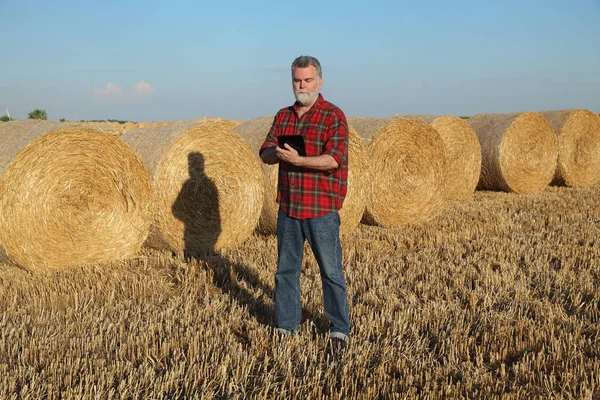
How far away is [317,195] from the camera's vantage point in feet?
13.6

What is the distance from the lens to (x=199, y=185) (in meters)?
7.32

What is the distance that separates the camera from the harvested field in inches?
142

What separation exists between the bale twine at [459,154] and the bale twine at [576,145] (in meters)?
2.94

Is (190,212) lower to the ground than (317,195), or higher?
lower

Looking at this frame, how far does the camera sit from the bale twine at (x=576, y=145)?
13870 millimetres

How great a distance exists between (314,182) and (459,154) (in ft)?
27.7

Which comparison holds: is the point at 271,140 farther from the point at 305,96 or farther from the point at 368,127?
the point at 368,127

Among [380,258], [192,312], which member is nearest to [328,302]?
[192,312]

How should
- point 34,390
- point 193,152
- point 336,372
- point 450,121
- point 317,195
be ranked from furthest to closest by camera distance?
1. point 450,121
2. point 193,152
3. point 317,195
4. point 336,372
5. point 34,390

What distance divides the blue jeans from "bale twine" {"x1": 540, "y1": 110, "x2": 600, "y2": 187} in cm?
1121

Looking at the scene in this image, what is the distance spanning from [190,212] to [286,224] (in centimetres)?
320

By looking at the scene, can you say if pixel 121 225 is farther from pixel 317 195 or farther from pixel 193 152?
pixel 317 195

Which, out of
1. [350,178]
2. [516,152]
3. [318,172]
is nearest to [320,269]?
[318,172]

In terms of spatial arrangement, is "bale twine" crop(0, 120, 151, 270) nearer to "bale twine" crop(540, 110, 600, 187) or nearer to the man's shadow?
the man's shadow
